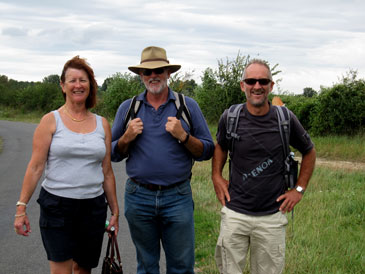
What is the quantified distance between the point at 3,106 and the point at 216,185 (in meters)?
68.2

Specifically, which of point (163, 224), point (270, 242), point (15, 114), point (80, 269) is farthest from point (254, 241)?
point (15, 114)

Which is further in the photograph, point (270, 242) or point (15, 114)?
point (15, 114)

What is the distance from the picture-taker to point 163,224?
3502 mm

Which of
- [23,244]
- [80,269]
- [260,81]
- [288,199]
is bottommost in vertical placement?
[23,244]

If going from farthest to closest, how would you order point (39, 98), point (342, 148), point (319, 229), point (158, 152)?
point (39, 98)
point (342, 148)
point (319, 229)
point (158, 152)

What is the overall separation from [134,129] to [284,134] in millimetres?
1083

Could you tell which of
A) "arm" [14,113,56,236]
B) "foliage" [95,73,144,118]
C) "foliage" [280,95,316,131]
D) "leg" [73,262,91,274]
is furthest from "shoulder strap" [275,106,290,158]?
"foliage" [95,73,144,118]

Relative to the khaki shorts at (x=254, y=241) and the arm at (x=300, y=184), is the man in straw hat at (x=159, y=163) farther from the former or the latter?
the arm at (x=300, y=184)

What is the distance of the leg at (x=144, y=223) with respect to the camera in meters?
3.42

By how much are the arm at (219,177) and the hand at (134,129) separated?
25.7 inches

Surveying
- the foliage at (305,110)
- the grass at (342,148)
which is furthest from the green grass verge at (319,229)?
the foliage at (305,110)

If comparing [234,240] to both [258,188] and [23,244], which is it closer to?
[258,188]

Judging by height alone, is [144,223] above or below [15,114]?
above

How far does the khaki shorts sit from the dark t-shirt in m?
0.07
